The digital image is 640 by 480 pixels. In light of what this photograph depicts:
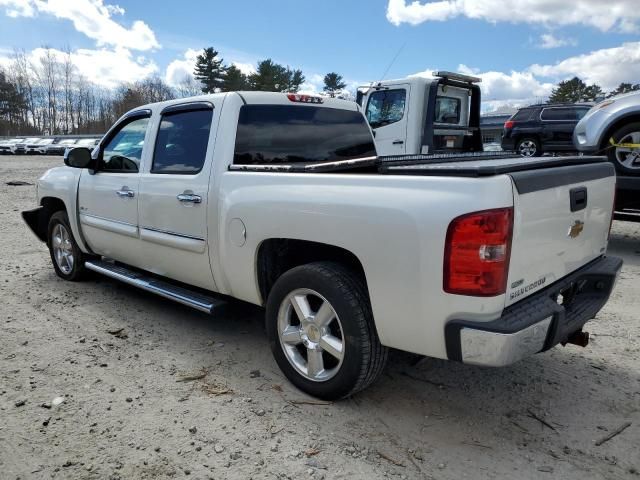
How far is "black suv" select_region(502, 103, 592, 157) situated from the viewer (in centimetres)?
1586

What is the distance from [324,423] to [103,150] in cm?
343

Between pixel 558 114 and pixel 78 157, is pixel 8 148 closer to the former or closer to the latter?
pixel 558 114

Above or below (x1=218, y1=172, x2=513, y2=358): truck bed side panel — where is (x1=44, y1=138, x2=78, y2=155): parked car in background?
above

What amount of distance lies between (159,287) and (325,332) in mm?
1696

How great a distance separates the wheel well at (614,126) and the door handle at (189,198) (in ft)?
19.0

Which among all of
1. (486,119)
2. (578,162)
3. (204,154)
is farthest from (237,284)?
(486,119)

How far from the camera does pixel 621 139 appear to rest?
262 inches

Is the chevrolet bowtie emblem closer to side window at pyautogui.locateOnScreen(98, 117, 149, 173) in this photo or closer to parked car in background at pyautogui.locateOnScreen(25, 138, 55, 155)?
side window at pyautogui.locateOnScreen(98, 117, 149, 173)

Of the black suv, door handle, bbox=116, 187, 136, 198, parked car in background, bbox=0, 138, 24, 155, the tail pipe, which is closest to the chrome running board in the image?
door handle, bbox=116, 187, 136, 198

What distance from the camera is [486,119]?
47531 millimetres

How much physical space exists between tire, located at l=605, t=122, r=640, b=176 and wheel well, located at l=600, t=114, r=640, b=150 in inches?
1.8

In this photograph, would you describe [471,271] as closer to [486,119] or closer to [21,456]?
[21,456]

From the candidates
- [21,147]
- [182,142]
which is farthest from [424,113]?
[21,147]

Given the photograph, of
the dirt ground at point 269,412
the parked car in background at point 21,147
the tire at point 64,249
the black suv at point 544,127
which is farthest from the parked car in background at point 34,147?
the dirt ground at point 269,412
